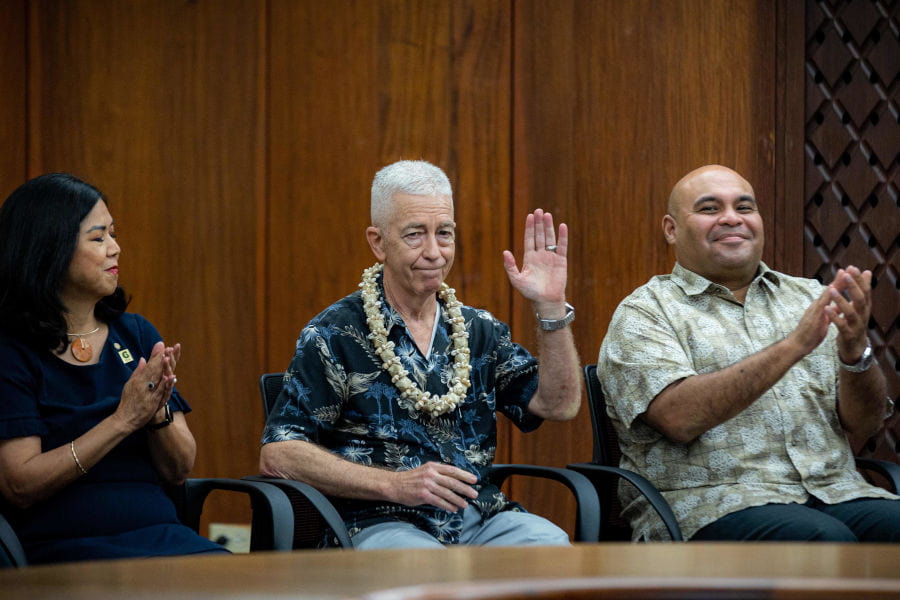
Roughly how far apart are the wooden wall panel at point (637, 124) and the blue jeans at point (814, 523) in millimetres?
1369

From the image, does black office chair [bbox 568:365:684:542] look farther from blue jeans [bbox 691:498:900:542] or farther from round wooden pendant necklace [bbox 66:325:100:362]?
round wooden pendant necklace [bbox 66:325:100:362]

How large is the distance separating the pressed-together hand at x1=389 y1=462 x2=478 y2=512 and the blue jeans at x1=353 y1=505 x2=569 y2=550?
0.29 ft

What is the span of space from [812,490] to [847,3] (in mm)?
2069

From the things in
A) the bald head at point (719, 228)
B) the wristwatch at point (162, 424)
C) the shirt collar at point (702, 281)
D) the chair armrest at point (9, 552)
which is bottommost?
the chair armrest at point (9, 552)

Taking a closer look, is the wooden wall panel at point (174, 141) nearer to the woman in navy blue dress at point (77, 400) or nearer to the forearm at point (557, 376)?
the woman in navy blue dress at point (77, 400)

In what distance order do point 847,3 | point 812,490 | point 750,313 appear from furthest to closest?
1. point 847,3
2. point 750,313
3. point 812,490

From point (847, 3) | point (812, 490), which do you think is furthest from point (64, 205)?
point (847, 3)

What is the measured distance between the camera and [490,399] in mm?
2797

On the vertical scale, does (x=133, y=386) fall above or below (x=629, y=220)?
below

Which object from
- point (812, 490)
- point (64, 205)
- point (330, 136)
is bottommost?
point (812, 490)

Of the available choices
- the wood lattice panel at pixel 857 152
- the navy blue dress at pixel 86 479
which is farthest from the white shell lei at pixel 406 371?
the wood lattice panel at pixel 857 152

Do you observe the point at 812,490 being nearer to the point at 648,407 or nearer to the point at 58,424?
the point at 648,407

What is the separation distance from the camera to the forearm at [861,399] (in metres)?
2.82

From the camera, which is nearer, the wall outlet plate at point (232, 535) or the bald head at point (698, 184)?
the bald head at point (698, 184)
